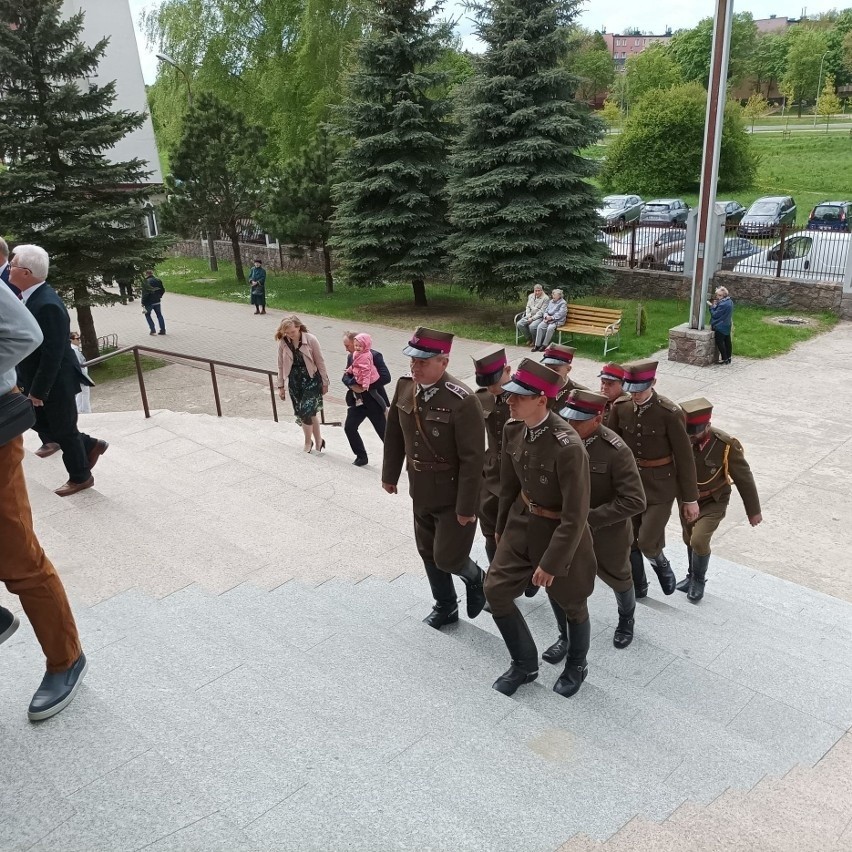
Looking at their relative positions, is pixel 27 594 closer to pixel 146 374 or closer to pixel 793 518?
pixel 793 518

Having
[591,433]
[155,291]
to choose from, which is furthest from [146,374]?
[591,433]

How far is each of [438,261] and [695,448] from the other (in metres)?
15.4

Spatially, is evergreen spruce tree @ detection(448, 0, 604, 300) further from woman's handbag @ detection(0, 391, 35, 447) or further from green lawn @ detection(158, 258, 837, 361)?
woman's handbag @ detection(0, 391, 35, 447)

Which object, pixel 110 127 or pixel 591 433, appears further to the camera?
pixel 110 127

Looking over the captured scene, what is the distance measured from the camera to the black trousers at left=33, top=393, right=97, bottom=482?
5.75 metres

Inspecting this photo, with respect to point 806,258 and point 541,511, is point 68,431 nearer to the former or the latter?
point 541,511

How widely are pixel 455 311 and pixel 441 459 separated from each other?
1705 centimetres

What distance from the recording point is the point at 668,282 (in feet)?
67.0

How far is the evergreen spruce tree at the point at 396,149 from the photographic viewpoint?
1989 cm

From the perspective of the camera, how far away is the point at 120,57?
33.9m

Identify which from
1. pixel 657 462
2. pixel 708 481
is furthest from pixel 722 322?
pixel 657 462

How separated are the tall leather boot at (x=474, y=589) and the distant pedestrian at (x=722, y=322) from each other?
11.2 m

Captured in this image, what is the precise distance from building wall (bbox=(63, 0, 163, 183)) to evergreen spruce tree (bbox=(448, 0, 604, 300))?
66.3 feet

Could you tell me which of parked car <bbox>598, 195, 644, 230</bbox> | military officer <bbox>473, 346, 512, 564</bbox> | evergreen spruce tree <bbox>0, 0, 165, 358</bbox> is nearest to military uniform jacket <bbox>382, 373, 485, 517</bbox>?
military officer <bbox>473, 346, 512, 564</bbox>
